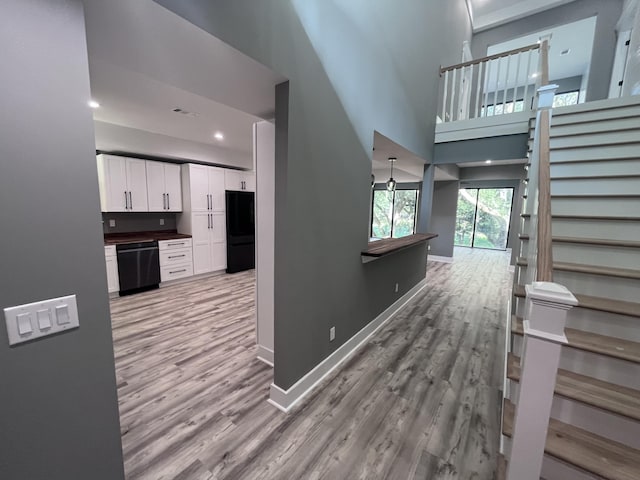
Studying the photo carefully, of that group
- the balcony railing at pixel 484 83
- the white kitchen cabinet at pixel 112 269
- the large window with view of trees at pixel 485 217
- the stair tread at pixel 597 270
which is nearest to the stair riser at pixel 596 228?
the stair tread at pixel 597 270

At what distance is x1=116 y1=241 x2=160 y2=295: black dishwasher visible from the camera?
4.01 metres

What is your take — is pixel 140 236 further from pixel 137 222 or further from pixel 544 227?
pixel 544 227

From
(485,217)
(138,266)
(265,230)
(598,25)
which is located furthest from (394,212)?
(265,230)

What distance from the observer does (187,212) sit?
4988mm

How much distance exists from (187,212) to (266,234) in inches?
135

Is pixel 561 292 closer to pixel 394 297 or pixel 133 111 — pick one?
pixel 394 297

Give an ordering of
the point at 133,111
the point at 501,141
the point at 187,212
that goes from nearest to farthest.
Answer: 1. the point at 133,111
2. the point at 501,141
3. the point at 187,212

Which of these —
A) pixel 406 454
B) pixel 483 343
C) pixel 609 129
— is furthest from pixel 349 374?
pixel 609 129

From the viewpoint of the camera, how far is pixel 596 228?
2.14 metres

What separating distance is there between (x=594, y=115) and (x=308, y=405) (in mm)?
4403

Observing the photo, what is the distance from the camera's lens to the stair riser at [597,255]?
1.90 meters

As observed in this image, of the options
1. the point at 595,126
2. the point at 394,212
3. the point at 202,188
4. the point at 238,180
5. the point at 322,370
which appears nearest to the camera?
the point at 322,370

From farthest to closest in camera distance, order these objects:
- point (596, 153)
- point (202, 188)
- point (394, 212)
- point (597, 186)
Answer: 1. point (394, 212)
2. point (202, 188)
3. point (596, 153)
4. point (597, 186)

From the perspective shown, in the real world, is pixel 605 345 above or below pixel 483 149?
below
